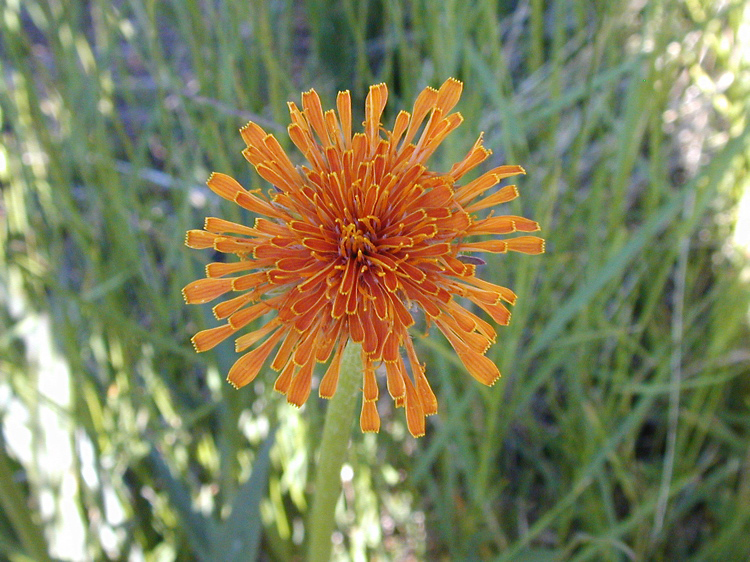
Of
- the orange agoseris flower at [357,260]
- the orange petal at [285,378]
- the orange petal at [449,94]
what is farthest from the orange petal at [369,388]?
the orange petal at [449,94]

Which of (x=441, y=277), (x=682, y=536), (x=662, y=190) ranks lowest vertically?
(x=682, y=536)

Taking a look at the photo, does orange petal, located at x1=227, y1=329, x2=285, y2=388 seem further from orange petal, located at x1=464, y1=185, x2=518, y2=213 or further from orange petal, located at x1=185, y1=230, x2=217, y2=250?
orange petal, located at x1=464, y1=185, x2=518, y2=213

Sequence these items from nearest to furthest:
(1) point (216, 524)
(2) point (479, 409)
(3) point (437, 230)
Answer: (3) point (437, 230) < (1) point (216, 524) < (2) point (479, 409)

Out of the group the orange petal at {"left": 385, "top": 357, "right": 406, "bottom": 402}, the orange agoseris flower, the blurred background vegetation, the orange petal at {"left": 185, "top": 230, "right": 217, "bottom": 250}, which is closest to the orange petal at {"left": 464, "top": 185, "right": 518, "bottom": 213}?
the orange agoseris flower

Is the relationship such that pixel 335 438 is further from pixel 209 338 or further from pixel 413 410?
pixel 209 338

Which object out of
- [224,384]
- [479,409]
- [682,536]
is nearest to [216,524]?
[224,384]

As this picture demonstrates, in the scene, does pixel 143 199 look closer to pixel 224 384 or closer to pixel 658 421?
pixel 224 384
